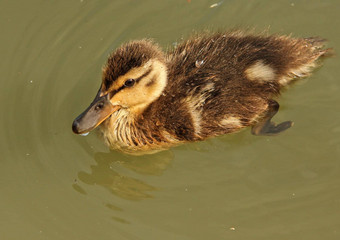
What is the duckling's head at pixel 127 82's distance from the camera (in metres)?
2.91

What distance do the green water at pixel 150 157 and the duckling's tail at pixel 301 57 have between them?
12cm

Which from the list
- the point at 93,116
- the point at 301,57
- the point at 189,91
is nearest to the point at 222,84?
the point at 189,91

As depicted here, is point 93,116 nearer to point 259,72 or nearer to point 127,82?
point 127,82

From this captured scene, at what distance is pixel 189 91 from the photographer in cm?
303

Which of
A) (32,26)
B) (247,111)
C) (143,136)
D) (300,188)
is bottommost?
(300,188)

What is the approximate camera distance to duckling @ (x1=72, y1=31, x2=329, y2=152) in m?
2.97

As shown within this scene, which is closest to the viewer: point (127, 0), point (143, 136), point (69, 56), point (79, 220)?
point (79, 220)

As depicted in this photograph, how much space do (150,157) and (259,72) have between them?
31.6 inches

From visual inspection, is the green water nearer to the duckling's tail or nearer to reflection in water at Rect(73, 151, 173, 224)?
reflection in water at Rect(73, 151, 173, 224)

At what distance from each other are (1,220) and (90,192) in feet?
1.59

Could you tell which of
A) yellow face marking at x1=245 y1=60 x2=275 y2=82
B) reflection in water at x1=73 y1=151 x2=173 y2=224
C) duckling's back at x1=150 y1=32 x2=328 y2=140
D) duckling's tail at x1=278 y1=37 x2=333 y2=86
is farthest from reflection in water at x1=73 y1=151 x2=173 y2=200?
duckling's tail at x1=278 y1=37 x2=333 y2=86

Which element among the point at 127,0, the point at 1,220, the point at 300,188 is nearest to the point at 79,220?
the point at 1,220

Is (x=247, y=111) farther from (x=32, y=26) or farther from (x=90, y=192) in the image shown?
(x=32, y=26)

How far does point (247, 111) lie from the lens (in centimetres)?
312
